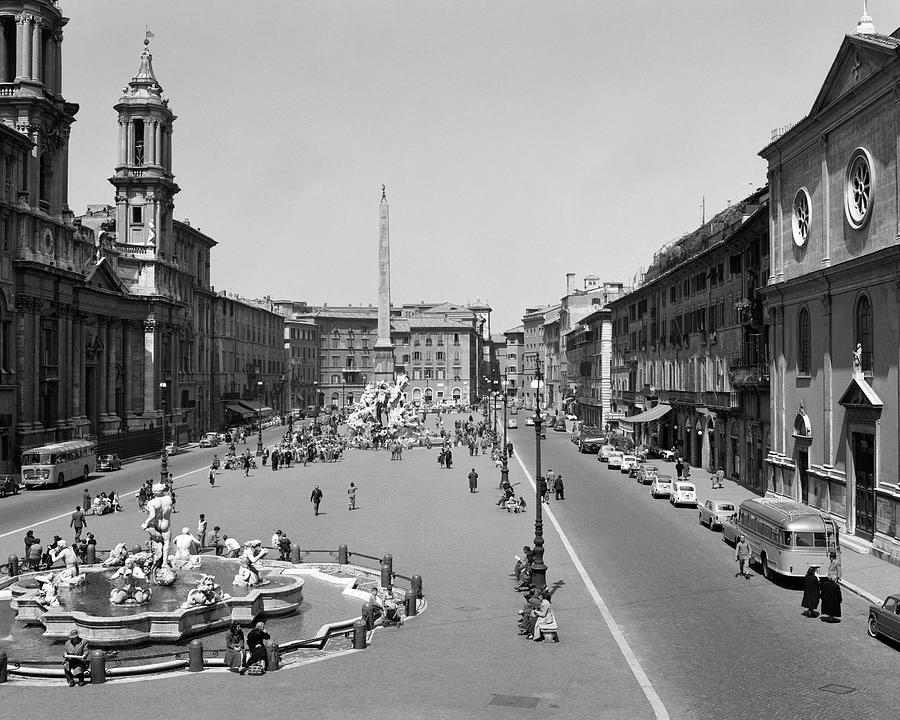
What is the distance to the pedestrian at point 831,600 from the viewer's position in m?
20.8

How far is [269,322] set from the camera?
12862 centimetres

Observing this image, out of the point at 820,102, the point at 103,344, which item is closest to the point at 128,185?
the point at 103,344

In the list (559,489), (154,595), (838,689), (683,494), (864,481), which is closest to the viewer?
(838,689)

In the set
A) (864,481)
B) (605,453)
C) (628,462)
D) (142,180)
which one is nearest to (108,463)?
(142,180)

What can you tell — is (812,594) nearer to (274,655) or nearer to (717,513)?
(274,655)

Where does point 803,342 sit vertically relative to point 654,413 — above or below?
above

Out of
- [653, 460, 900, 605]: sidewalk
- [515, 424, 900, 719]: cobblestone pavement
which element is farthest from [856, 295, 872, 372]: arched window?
[515, 424, 900, 719]: cobblestone pavement

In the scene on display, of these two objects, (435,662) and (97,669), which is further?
(435,662)

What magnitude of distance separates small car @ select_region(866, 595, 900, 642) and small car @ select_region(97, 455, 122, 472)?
50.0 metres

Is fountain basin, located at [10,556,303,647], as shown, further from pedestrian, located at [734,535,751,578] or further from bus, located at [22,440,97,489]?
bus, located at [22,440,97,489]

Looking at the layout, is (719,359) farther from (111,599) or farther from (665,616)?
(111,599)

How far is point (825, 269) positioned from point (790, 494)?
31.0 ft

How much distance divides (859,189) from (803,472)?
11182 millimetres

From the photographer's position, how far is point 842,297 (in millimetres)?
31625
